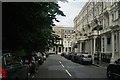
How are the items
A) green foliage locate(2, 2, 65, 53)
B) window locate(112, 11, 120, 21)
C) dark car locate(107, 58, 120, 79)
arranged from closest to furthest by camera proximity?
green foliage locate(2, 2, 65, 53) < dark car locate(107, 58, 120, 79) < window locate(112, 11, 120, 21)

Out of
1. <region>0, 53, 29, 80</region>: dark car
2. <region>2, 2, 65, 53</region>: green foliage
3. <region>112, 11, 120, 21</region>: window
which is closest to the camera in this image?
<region>0, 53, 29, 80</region>: dark car

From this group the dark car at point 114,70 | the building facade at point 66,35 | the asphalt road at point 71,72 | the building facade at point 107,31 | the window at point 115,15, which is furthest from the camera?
the building facade at point 66,35

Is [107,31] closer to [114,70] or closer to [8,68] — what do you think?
[114,70]

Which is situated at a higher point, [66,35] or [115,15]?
[66,35]

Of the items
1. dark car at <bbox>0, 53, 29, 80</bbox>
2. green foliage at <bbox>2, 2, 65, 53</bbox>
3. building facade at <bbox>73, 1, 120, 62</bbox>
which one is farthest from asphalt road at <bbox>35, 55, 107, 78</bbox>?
dark car at <bbox>0, 53, 29, 80</bbox>

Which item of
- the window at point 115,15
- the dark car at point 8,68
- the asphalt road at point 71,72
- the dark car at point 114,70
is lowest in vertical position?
the asphalt road at point 71,72

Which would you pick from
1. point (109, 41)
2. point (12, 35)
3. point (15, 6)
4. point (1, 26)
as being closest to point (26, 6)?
→ point (15, 6)

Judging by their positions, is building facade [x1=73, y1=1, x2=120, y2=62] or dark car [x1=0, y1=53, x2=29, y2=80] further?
building facade [x1=73, y1=1, x2=120, y2=62]

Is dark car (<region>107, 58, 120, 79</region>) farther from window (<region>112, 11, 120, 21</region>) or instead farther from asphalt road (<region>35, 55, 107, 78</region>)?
window (<region>112, 11, 120, 21</region>)

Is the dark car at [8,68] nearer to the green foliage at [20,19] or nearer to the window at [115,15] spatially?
the green foliage at [20,19]

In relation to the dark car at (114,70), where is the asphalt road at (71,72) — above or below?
below

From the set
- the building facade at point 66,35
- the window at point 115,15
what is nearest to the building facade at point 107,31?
the window at point 115,15

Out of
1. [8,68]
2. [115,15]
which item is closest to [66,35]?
[115,15]

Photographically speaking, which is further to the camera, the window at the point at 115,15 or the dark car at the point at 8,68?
the window at the point at 115,15
